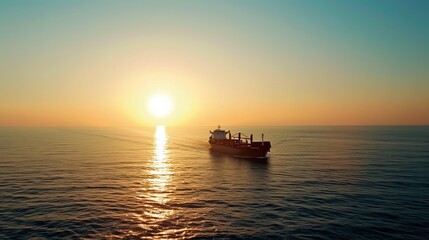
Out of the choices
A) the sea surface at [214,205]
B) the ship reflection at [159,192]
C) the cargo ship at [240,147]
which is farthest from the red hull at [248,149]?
the ship reflection at [159,192]

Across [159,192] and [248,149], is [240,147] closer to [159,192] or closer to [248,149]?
[248,149]

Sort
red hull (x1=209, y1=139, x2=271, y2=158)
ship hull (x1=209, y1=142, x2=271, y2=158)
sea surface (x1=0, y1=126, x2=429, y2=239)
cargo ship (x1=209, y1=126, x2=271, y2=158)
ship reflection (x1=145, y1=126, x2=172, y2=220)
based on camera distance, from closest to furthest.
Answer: sea surface (x1=0, y1=126, x2=429, y2=239)
ship reflection (x1=145, y1=126, x2=172, y2=220)
ship hull (x1=209, y1=142, x2=271, y2=158)
red hull (x1=209, y1=139, x2=271, y2=158)
cargo ship (x1=209, y1=126, x2=271, y2=158)

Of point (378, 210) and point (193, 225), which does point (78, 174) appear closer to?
point (193, 225)

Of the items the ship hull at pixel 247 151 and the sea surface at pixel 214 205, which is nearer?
the sea surface at pixel 214 205

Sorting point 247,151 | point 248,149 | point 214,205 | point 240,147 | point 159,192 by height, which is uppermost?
point 240,147

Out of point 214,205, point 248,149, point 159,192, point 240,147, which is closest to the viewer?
point 214,205

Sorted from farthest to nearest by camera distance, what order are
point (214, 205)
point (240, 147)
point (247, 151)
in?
point (240, 147)
point (247, 151)
point (214, 205)

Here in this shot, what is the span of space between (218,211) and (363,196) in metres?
20.4

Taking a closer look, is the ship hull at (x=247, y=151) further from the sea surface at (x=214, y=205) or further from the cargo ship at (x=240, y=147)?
the sea surface at (x=214, y=205)

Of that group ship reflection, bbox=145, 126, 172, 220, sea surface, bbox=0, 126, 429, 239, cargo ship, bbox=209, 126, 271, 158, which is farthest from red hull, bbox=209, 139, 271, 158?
Result: ship reflection, bbox=145, 126, 172, 220

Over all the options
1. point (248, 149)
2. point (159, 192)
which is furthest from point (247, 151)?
point (159, 192)

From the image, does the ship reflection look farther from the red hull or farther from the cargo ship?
the cargo ship

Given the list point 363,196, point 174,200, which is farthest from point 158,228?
point 363,196

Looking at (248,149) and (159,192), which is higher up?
(248,149)
